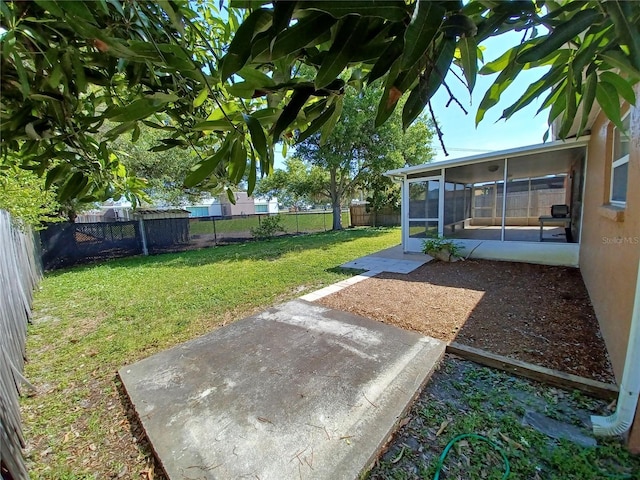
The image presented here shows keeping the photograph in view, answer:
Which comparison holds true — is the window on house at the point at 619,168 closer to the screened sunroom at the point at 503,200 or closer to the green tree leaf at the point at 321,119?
the screened sunroom at the point at 503,200

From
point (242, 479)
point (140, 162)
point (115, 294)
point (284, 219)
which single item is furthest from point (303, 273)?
point (140, 162)

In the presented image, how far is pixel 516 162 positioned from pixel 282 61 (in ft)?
26.7

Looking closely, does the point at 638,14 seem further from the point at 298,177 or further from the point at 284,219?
the point at 298,177

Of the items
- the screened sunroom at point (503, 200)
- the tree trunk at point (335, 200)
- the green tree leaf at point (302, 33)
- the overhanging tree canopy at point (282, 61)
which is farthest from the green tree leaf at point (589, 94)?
the tree trunk at point (335, 200)

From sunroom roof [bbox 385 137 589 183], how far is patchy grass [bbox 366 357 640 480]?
16.5 ft

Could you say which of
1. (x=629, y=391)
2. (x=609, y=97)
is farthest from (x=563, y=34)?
(x=629, y=391)

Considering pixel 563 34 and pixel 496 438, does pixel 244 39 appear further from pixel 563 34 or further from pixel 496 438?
pixel 496 438

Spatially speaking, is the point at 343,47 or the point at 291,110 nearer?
the point at 343,47

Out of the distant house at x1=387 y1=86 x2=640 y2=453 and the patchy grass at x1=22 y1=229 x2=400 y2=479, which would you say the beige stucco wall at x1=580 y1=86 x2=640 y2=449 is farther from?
the patchy grass at x1=22 y1=229 x2=400 y2=479

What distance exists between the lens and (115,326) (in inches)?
149

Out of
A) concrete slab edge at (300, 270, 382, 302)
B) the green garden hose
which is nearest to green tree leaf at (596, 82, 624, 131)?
the green garden hose

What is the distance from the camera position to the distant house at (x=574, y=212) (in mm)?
2061

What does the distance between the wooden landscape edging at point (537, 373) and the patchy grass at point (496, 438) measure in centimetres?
9

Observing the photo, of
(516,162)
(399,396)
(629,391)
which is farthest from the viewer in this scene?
(516,162)
